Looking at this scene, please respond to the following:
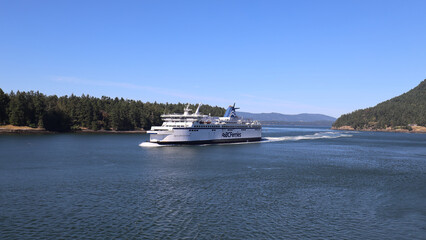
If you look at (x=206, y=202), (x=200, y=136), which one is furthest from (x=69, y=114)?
(x=206, y=202)

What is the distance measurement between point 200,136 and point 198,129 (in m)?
2.18

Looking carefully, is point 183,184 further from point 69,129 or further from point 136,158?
point 69,129

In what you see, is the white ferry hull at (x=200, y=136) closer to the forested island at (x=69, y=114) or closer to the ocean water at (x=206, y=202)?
the ocean water at (x=206, y=202)

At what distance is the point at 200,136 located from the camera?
280ft

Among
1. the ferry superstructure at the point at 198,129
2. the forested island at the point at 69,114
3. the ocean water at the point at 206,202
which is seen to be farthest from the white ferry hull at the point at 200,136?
the forested island at the point at 69,114

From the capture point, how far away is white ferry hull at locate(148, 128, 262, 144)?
80125mm

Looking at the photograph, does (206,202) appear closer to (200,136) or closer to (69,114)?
(200,136)

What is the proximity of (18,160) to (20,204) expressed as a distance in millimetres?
31054

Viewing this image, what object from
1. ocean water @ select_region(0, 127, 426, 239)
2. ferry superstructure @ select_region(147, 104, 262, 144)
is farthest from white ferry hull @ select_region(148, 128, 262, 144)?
ocean water @ select_region(0, 127, 426, 239)

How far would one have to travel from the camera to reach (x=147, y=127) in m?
177

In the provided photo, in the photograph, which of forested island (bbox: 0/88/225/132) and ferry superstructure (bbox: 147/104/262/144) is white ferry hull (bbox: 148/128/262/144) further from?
forested island (bbox: 0/88/225/132)

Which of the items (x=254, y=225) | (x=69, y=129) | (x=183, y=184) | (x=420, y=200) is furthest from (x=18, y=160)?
(x=69, y=129)

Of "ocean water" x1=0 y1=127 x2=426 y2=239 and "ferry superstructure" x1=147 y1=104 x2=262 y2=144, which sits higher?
"ferry superstructure" x1=147 y1=104 x2=262 y2=144

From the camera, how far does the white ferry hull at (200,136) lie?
80.1 metres
